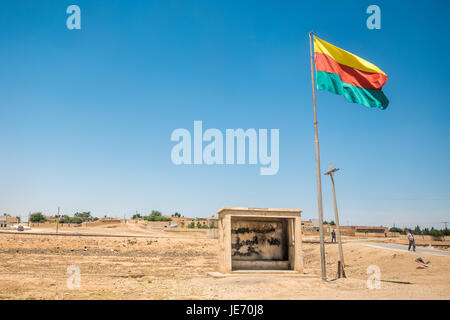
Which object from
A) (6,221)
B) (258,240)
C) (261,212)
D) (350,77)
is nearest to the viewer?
(350,77)

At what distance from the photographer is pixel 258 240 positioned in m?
18.9

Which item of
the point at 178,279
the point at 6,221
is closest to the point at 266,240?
the point at 178,279

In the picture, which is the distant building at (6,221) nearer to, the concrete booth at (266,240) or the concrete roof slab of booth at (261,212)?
the concrete booth at (266,240)

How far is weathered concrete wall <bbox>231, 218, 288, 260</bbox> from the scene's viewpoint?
61.4ft

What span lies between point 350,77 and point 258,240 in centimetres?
988

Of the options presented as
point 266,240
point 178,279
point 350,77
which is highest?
point 350,77

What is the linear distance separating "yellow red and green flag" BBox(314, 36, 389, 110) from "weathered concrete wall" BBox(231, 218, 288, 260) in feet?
26.1

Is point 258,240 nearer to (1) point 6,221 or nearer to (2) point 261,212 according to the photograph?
(2) point 261,212

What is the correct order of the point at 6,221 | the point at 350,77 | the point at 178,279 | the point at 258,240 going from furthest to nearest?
1. the point at 6,221
2. the point at 258,240
3. the point at 178,279
4. the point at 350,77

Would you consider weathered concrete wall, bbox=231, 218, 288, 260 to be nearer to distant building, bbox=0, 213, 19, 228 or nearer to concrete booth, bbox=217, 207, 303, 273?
concrete booth, bbox=217, 207, 303, 273

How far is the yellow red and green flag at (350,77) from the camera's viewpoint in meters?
15.8

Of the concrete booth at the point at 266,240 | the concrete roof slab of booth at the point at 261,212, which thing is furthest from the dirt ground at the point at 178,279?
the concrete roof slab of booth at the point at 261,212

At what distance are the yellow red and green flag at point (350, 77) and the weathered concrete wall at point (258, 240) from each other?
794 centimetres
